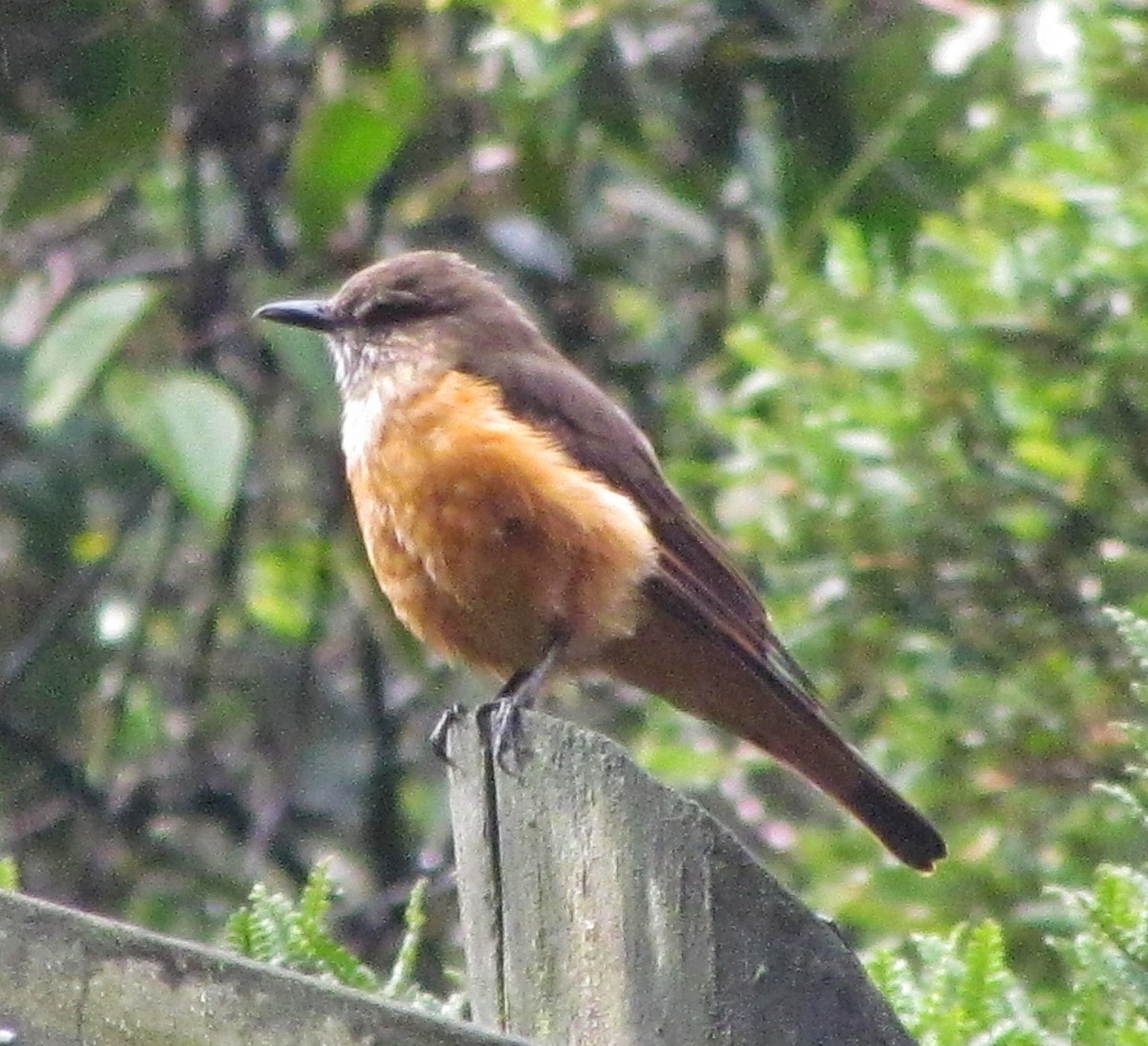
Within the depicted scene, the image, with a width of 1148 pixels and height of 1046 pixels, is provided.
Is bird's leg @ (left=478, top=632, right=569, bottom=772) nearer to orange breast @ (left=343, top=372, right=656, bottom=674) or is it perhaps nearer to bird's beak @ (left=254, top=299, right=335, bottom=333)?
orange breast @ (left=343, top=372, right=656, bottom=674)

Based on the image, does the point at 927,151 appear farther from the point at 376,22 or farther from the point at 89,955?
the point at 89,955

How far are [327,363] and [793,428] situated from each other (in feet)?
3.41

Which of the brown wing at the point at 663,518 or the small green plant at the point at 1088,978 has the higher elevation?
the small green plant at the point at 1088,978

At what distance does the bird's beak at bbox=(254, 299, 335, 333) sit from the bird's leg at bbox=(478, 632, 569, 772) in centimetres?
107

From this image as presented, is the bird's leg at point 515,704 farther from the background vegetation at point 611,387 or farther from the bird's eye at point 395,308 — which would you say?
the bird's eye at point 395,308

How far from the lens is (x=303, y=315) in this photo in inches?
185

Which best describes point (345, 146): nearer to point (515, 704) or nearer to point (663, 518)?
point (663, 518)

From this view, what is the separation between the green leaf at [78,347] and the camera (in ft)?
14.1

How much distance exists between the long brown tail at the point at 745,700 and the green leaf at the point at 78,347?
3.76ft

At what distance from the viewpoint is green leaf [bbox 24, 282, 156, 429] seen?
4.31 m

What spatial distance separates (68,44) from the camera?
513 cm

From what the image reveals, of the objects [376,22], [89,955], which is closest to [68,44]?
[376,22]

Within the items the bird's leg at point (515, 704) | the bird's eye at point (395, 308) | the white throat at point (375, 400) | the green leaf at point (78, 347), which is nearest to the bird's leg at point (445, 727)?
the bird's leg at point (515, 704)

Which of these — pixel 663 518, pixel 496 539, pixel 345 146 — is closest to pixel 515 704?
pixel 496 539
